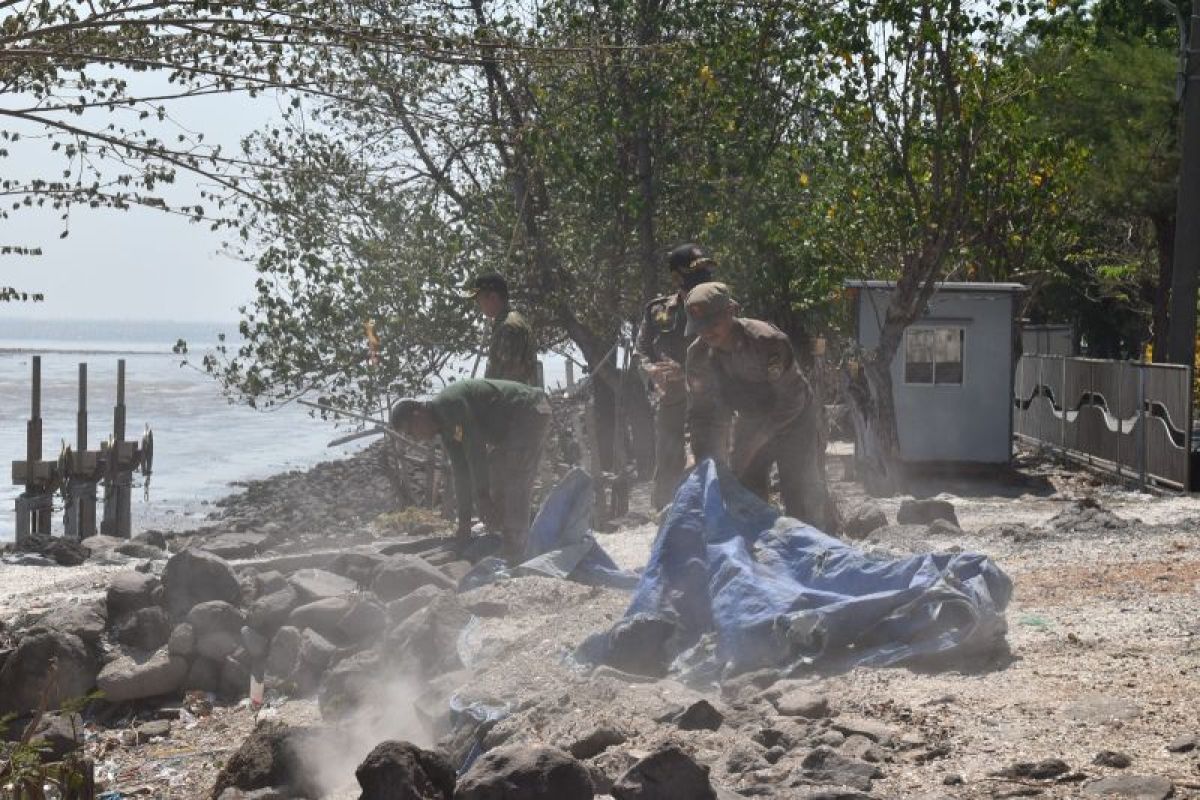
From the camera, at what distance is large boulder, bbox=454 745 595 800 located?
503 centimetres

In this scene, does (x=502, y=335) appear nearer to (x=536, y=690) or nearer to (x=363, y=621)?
(x=363, y=621)

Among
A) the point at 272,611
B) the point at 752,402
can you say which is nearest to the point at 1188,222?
the point at 752,402

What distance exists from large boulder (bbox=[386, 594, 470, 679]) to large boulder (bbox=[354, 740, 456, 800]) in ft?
7.36

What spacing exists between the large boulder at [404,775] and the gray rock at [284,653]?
10.6 ft

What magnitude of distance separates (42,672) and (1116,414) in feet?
Result: 38.5

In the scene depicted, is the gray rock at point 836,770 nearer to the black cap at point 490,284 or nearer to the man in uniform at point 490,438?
the man in uniform at point 490,438

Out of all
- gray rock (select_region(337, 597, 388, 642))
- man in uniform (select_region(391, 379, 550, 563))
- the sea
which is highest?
man in uniform (select_region(391, 379, 550, 563))

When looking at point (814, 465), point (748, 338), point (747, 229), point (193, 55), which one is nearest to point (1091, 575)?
point (814, 465)

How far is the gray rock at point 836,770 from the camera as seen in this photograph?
16.9ft

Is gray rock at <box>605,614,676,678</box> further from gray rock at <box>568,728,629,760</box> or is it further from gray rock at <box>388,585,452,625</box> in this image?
gray rock at <box>388,585,452,625</box>

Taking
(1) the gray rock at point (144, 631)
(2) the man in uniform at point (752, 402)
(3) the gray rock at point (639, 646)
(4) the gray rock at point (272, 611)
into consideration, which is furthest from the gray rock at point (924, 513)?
(1) the gray rock at point (144, 631)

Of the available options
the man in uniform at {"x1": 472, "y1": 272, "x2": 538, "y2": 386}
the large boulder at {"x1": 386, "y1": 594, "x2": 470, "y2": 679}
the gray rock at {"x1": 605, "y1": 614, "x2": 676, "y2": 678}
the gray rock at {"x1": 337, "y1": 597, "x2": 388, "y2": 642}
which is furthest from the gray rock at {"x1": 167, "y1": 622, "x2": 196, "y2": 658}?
the man in uniform at {"x1": 472, "y1": 272, "x2": 538, "y2": 386}

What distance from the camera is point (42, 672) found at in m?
8.20

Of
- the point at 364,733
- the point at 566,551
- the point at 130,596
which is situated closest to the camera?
the point at 364,733
